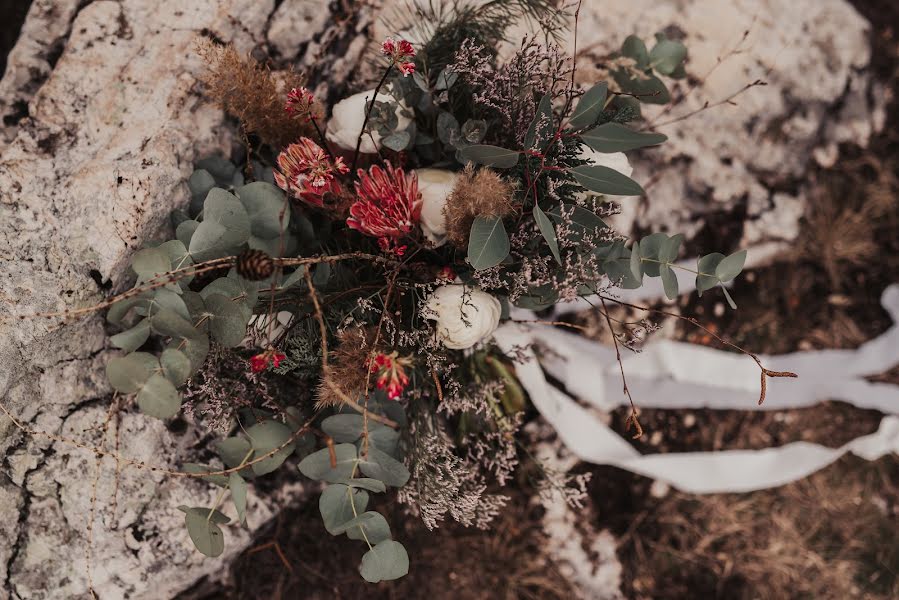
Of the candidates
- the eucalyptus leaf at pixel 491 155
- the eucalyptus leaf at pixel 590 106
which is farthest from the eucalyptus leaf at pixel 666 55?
the eucalyptus leaf at pixel 491 155

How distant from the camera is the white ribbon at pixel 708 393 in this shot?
1612mm

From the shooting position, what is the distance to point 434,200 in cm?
95

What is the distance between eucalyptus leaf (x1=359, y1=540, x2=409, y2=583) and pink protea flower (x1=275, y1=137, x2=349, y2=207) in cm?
56

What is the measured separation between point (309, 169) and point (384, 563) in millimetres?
622

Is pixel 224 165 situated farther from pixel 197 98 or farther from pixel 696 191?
pixel 696 191

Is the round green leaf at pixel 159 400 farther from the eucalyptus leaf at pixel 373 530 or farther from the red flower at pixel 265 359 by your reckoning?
the eucalyptus leaf at pixel 373 530

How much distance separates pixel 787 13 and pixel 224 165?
5.32ft

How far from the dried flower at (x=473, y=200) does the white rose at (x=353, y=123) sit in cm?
19

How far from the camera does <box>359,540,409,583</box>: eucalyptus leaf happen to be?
973mm

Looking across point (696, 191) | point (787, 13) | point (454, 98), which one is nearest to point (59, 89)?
point (454, 98)

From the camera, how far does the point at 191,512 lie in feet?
3.35

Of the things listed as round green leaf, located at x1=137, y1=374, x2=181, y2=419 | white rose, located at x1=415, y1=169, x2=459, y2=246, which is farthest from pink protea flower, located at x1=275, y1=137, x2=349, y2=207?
round green leaf, located at x1=137, y1=374, x2=181, y2=419

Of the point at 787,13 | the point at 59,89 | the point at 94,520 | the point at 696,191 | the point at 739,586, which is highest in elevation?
the point at 787,13

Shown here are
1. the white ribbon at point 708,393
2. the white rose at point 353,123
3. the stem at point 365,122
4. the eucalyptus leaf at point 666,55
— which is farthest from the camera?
the white ribbon at point 708,393
